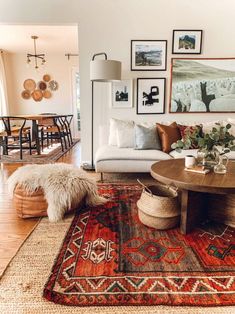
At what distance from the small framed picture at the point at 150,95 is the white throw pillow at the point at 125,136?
54 cm

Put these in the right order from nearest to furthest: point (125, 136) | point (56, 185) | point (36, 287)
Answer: point (36, 287) → point (56, 185) → point (125, 136)

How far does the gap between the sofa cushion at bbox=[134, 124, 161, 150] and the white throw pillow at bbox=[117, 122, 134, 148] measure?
92 mm

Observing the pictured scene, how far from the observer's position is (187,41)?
385cm

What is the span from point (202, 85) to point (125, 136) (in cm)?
158

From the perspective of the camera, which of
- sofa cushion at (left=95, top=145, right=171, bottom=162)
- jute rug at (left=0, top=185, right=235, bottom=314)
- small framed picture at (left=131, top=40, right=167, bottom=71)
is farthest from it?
small framed picture at (left=131, top=40, right=167, bottom=71)

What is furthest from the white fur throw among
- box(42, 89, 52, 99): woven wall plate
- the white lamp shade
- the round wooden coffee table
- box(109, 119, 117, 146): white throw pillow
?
box(42, 89, 52, 99): woven wall plate

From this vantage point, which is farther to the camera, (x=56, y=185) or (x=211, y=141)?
(x=56, y=185)

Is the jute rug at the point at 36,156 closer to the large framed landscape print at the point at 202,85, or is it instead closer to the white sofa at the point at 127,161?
the white sofa at the point at 127,161

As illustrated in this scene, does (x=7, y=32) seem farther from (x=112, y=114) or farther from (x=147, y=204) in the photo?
(x=147, y=204)

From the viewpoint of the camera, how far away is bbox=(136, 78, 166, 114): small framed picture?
3.96 meters

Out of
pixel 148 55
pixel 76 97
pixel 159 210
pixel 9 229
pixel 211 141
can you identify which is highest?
pixel 148 55

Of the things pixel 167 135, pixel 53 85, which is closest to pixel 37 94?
pixel 53 85

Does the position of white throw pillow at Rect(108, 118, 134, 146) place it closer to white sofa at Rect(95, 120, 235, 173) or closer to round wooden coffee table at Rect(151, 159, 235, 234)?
white sofa at Rect(95, 120, 235, 173)

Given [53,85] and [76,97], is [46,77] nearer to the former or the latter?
[53,85]
